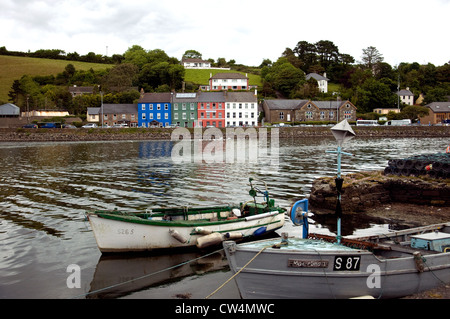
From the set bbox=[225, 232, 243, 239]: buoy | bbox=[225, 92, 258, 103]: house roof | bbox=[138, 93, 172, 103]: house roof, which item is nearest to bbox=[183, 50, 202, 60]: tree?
bbox=[138, 93, 172, 103]: house roof

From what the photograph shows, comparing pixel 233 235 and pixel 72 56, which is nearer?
pixel 233 235

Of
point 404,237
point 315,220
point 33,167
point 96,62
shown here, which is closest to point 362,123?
point 33,167

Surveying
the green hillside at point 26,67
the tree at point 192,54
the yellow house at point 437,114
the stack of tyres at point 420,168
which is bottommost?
the stack of tyres at point 420,168

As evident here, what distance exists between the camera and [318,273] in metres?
9.34

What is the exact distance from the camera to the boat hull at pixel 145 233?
557 inches

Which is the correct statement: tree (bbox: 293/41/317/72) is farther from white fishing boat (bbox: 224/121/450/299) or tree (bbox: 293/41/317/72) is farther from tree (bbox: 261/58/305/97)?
white fishing boat (bbox: 224/121/450/299)

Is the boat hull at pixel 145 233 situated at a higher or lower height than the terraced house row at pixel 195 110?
lower

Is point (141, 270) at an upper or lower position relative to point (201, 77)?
lower

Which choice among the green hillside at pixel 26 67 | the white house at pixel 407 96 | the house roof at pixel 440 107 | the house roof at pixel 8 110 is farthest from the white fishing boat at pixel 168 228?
the green hillside at pixel 26 67

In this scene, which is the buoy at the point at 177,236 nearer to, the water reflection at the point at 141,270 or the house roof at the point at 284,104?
the water reflection at the point at 141,270

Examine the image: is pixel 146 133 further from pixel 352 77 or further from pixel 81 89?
pixel 352 77

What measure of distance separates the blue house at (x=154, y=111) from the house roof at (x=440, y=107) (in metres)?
76.1

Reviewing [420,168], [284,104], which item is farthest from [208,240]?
[284,104]

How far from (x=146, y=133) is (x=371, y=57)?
390 feet
